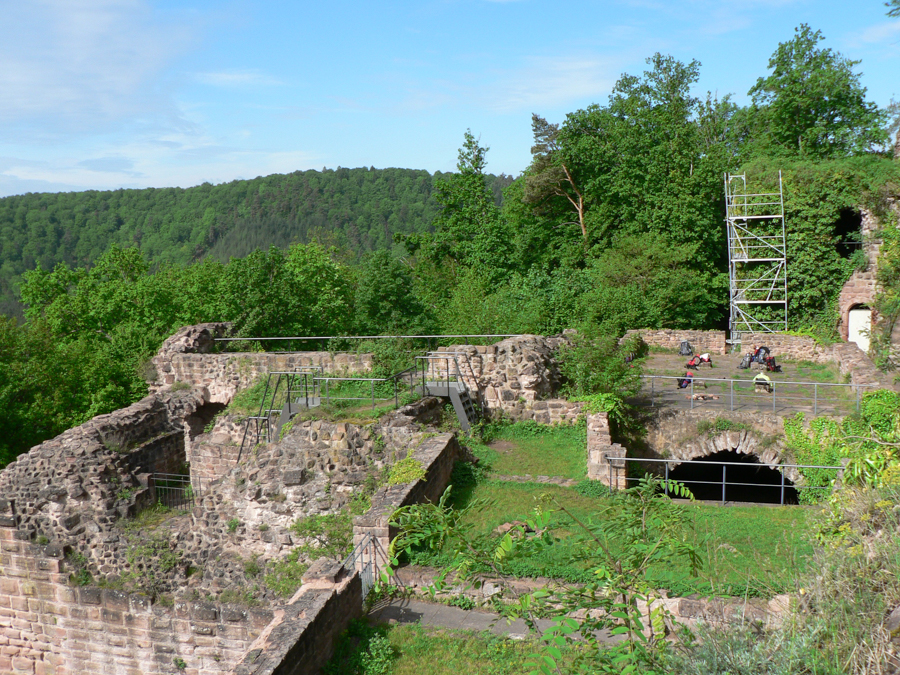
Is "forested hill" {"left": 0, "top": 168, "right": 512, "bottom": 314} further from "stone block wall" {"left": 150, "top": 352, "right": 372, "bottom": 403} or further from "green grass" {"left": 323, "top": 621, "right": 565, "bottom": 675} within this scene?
"green grass" {"left": 323, "top": 621, "right": 565, "bottom": 675}

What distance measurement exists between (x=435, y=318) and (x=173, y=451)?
16214mm

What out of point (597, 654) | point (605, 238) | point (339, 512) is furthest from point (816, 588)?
point (605, 238)

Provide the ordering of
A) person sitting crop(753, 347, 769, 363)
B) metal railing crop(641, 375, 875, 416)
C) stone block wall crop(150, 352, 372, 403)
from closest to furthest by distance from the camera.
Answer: metal railing crop(641, 375, 875, 416), stone block wall crop(150, 352, 372, 403), person sitting crop(753, 347, 769, 363)

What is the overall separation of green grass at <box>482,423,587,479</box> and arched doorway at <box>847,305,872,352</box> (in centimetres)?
1424

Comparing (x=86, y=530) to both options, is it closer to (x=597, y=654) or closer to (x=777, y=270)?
(x=597, y=654)

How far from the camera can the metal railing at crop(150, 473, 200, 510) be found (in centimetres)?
1402

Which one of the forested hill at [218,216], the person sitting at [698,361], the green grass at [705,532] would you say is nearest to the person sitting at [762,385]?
the person sitting at [698,361]

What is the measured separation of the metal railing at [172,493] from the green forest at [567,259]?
6653 mm

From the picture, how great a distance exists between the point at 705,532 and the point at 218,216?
10499 centimetres

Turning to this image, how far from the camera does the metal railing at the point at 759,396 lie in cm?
1439

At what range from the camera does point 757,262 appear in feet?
87.6

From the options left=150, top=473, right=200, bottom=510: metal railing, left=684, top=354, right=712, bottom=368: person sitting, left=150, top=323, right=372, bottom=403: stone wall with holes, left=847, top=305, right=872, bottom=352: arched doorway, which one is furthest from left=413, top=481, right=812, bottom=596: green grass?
left=847, top=305, right=872, bottom=352: arched doorway

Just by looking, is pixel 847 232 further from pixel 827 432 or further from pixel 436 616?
pixel 436 616

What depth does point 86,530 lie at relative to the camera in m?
11.1
